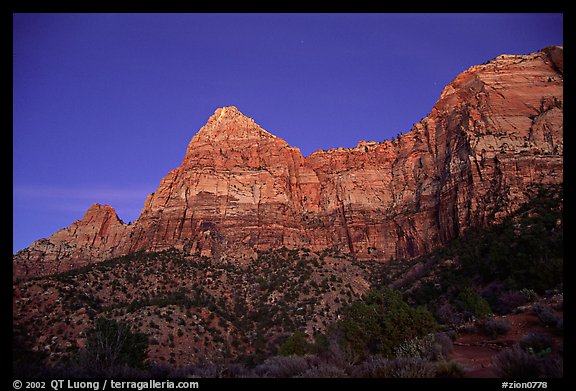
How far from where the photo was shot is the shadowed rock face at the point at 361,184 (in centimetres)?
4388

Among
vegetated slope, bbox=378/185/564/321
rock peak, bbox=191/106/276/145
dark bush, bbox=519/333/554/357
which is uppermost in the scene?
rock peak, bbox=191/106/276/145

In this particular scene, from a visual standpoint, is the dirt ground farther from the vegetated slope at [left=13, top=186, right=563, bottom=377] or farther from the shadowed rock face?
the shadowed rock face

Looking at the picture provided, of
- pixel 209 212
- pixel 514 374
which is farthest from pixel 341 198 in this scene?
pixel 514 374

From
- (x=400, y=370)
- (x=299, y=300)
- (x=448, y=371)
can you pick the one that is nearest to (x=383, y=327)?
(x=448, y=371)

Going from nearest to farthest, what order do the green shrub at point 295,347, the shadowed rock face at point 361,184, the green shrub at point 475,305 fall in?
the green shrub at point 295,347, the green shrub at point 475,305, the shadowed rock face at point 361,184

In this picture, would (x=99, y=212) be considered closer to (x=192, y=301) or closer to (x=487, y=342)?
(x=192, y=301)

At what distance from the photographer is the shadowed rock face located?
144 ft

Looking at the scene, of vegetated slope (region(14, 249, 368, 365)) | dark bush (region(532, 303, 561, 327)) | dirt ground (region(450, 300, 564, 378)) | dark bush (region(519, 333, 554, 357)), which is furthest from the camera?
vegetated slope (region(14, 249, 368, 365))

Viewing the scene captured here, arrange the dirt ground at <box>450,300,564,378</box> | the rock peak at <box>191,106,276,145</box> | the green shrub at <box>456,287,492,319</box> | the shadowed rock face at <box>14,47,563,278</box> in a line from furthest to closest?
the rock peak at <box>191,106,276,145</box>, the shadowed rock face at <box>14,47,563,278</box>, the green shrub at <box>456,287,492,319</box>, the dirt ground at <box>450,300,564,378</box>

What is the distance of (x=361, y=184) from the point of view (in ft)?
209

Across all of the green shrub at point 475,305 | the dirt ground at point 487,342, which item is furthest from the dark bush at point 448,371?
the green shrub at point 475,305

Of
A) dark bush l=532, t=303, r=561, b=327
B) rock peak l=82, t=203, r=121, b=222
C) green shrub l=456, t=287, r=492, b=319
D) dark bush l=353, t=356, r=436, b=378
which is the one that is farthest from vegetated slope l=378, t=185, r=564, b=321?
rock peak l=82, t=203, r=121, b=222

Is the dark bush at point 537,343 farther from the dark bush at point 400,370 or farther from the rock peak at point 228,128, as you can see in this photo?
the rock peak at point 228,128

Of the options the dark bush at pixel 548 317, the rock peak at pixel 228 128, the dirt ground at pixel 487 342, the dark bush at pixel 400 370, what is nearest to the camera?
the dark bush at pixel 400 370
